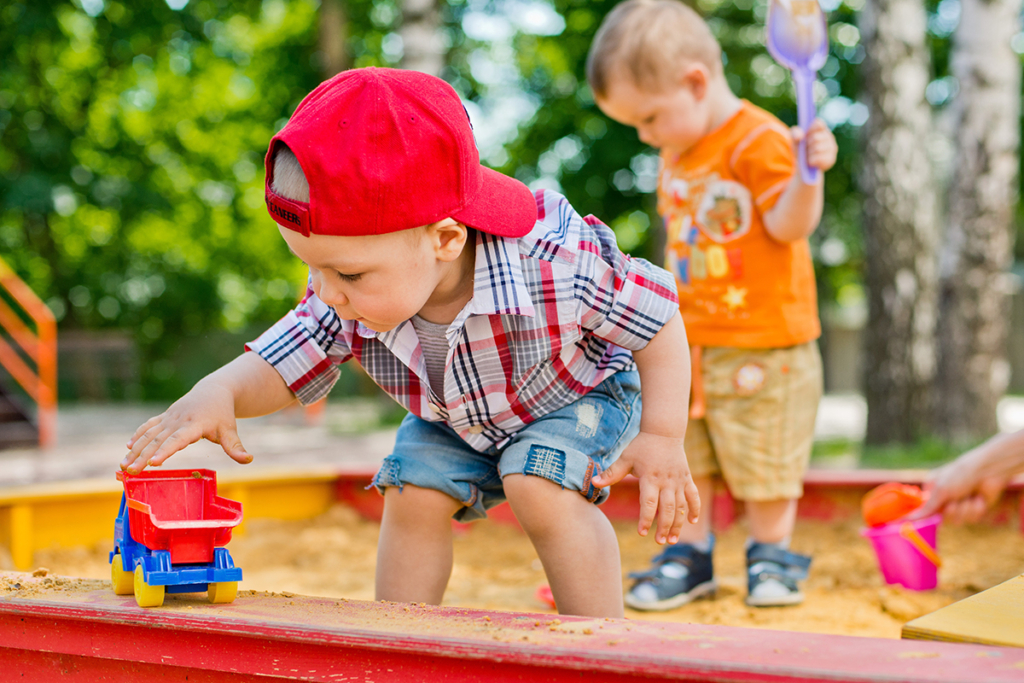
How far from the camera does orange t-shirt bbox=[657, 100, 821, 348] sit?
2285 mm

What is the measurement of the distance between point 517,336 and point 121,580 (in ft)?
2.23

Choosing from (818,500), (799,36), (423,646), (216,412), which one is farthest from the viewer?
(818,500)

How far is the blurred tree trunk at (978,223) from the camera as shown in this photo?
5.32 metres

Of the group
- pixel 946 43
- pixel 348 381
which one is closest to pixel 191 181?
pixel 348 381

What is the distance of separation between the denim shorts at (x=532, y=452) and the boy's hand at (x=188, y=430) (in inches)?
12.0

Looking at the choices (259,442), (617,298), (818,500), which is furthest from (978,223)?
(259,442)

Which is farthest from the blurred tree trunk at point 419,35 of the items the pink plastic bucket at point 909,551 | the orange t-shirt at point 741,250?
the pink plastic bucket at point 909,551

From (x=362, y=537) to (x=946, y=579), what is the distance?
Answer: 5.45ft

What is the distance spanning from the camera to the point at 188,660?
115cm

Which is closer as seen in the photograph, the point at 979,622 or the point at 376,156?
the point at 979,622

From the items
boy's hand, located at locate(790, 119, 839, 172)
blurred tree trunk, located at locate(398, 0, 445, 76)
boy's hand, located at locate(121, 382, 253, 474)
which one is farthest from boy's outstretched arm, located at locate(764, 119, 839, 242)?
blurred tree trunk, located at locate(398, 0, 445, 76)

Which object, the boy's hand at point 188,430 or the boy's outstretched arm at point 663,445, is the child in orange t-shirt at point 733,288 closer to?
the boy's outstretched arm at point 663,445

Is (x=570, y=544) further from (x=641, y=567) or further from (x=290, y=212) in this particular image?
(x=641, y=567)

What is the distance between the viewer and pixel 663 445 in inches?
54.5
